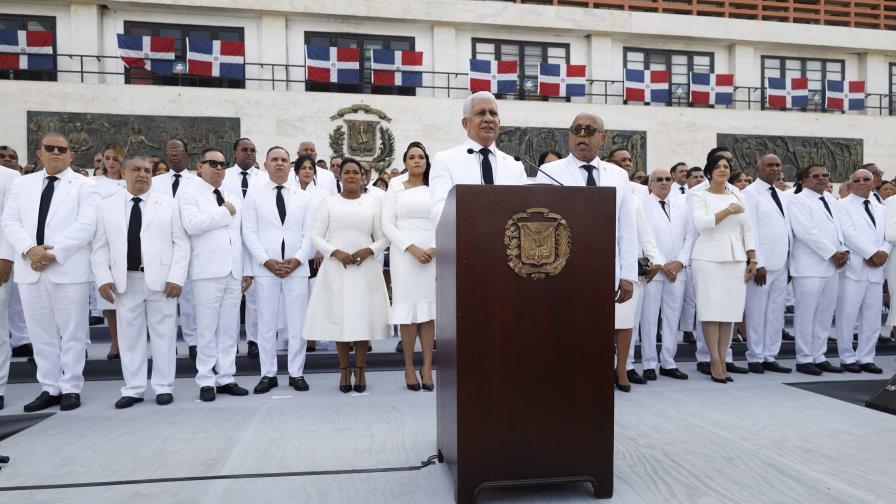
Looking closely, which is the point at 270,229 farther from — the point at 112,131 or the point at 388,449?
the point at 112,131

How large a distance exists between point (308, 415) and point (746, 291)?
12.2ft

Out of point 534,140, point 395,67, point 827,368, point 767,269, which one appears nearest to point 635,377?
point 767,269

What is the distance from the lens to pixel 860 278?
5340mm

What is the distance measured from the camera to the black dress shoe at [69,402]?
3.88 metres

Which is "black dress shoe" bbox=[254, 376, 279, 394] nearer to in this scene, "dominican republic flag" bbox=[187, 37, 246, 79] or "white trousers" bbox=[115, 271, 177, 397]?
"white trousers" bbox=[115, 271, 177, 397]

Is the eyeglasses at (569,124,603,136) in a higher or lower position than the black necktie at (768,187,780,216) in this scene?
higher

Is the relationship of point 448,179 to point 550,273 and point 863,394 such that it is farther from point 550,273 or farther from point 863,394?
point 863,394

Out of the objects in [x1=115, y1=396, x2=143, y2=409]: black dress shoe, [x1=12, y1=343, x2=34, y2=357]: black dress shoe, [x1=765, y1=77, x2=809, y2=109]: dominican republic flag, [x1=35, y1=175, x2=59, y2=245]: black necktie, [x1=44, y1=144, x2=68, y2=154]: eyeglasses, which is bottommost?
[x1=115, y1=396, x2=143, y2=409]: black dress shoe

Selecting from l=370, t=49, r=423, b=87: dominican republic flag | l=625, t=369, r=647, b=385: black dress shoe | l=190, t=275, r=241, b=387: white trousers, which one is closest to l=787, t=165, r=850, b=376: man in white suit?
l=625, t=369, r=647, b=385: black dress shoe

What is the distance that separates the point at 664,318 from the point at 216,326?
3.40m

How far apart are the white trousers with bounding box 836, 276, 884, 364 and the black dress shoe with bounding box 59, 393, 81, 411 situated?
5744 mm

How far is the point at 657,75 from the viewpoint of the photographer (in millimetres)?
16078

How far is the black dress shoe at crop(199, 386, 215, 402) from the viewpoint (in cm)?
411

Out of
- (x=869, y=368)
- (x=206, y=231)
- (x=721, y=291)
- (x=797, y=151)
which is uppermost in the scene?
(x=797, y=151)
